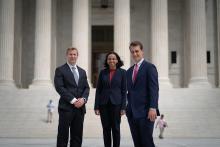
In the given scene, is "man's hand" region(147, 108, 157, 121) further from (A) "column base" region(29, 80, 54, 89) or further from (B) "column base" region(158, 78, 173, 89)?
(A) "column base" region(29, 80, 54, 89)

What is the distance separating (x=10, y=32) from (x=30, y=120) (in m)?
15.7

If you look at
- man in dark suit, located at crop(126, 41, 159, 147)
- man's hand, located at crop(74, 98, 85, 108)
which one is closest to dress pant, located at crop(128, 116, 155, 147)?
man in dark suit, located at crop(126, 41, 159, 147)

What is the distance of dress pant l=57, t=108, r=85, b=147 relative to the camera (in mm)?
12594

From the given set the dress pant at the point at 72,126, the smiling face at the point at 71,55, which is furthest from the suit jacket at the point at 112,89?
the smiling face at the point at 71,55

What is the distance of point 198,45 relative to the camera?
154 ft

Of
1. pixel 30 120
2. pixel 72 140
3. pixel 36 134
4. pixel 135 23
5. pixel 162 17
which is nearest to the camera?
pixel 72 140

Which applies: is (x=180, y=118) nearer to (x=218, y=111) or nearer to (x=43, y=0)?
(x=218, y=111)

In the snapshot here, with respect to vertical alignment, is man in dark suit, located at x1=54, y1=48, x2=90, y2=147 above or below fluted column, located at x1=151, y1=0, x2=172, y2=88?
below

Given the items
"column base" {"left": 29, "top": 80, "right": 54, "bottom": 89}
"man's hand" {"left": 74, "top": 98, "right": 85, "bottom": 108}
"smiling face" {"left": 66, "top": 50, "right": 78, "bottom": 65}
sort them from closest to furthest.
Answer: "man's hand" {"left": 74, "top": 98, "right": 85, "bottom": 108}, "smiling face" {"left": 66, "top": 50, "right": 78, "bottom": 65}, "column base" {"left": 29, "top": 80, "right": 54, "bottom": 89}

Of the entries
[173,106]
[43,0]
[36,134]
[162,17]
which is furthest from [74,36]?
[36,134]

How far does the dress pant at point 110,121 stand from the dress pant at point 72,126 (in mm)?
1597

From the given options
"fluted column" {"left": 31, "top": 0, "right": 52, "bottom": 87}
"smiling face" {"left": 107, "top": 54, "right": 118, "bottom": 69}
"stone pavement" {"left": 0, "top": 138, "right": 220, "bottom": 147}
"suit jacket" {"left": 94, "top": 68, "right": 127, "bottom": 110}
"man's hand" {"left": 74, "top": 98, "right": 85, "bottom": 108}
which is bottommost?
"stone pavement" {"left": 0, "top": 138, "right": 220, "bottom": 147}

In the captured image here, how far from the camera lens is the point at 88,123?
3372cm


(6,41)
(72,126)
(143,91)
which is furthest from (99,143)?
(6,41)
